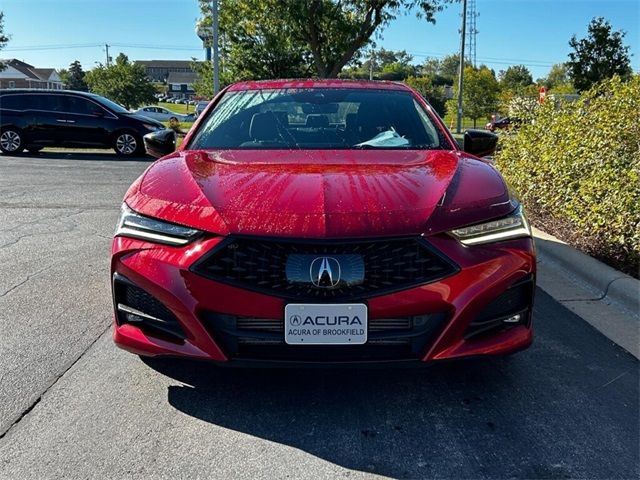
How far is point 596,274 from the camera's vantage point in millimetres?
4711

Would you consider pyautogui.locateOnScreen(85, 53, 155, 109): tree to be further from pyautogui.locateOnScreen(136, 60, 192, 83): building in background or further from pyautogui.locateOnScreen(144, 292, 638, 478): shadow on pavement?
→ pyautogui.locateOnScreen(136, 60, 192, 83): building in background

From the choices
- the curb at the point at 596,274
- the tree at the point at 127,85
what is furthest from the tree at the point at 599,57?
the tree at the point at 127,85

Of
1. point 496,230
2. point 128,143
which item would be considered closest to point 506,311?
point 496,230

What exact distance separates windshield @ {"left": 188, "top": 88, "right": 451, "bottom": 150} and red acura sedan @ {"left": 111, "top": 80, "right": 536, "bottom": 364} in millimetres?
813

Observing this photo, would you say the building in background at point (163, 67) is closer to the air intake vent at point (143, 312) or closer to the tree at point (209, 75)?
the tree at point (209, 75)

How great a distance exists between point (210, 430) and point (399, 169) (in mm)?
1605

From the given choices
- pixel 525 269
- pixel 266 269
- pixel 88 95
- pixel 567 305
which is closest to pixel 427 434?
pixel 525 269

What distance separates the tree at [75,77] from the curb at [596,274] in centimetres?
10030

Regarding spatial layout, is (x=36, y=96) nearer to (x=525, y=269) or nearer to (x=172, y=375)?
(x=172, y=375)

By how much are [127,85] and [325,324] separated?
58748mm

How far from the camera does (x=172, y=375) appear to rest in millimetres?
3119

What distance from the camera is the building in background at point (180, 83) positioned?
13550 centimetres

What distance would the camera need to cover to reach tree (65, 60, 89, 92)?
97125mm

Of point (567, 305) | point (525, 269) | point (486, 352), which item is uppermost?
point (525, 269)
